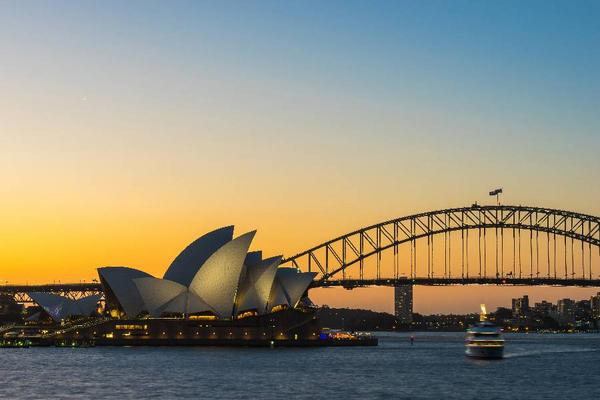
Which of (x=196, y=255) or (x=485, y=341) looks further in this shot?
(x=196, y=255)

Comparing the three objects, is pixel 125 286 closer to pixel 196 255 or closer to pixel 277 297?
pixel 196 255

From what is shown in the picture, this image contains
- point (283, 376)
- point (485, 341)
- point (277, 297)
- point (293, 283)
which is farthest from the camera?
point (293, 283)

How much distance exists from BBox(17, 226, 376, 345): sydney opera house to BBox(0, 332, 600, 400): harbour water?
1071cm

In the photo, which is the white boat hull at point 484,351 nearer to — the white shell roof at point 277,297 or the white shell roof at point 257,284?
the white shell roof at point 257,284

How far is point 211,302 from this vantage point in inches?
5034

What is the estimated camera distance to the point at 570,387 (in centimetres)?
7644

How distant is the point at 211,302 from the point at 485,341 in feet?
121

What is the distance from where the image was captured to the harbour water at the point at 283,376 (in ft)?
226

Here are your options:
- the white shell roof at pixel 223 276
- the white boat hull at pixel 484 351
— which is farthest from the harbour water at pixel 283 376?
the white shell roof at pixel 223 276

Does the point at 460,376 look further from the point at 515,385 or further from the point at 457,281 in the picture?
the point at 457,281

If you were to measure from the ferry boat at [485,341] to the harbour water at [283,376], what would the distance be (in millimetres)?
1554

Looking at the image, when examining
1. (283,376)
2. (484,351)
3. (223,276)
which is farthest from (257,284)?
(283,376)

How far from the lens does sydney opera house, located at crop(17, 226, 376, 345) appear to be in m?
126

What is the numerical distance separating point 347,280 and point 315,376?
79.2m
